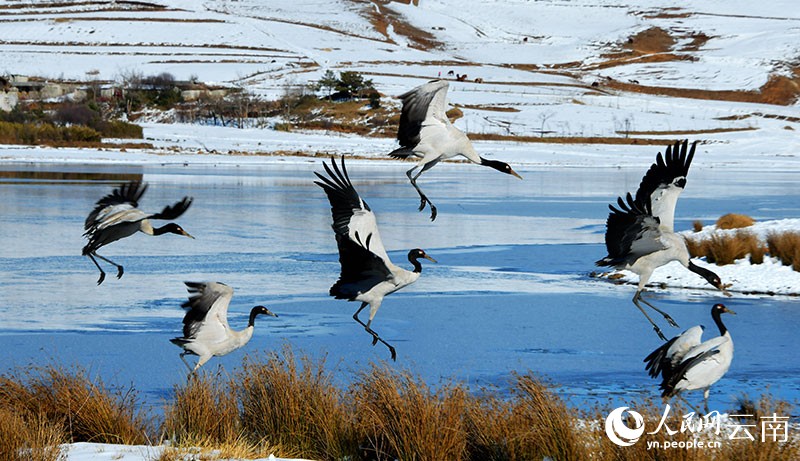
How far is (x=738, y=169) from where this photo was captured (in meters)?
56.7

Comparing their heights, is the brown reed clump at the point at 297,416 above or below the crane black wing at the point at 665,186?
below

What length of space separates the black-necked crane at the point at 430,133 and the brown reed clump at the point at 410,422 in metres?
1.31

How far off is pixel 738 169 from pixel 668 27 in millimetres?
99259

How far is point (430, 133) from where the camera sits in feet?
22.9

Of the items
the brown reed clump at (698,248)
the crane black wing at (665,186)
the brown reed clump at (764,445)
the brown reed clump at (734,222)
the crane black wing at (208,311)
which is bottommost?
the brown reed clump at (698,248)

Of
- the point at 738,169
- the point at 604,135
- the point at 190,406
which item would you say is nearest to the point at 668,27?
the point at 604,135

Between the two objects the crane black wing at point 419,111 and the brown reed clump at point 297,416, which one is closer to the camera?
the crane black wing at point 419,111

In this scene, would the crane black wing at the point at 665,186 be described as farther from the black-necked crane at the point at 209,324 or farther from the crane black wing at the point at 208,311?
the crane black wing at the point at 208,311

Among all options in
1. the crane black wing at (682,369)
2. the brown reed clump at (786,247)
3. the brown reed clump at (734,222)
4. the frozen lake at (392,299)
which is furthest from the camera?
the brown reed clump at (734,222)

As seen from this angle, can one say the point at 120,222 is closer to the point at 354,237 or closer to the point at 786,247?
the point at 354,237

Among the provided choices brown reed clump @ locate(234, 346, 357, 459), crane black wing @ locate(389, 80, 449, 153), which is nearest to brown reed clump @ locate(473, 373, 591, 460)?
brown reed clump @ locate(234, 346, 357, 459)

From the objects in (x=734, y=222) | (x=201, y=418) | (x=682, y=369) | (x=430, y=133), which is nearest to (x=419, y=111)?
(x=430, y=133)

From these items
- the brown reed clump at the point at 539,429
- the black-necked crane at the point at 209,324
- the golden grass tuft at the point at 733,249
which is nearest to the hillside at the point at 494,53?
the golden grass tuft at the point at 733,249

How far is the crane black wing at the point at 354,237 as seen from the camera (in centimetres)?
687
